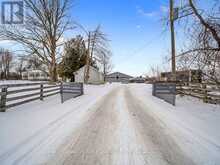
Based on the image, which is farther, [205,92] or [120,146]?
[205,92]

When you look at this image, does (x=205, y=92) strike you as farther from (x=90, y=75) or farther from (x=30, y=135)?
(x=90, y=75)

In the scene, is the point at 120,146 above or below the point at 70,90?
below

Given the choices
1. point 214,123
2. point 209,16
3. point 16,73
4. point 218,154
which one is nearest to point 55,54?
point 209,16

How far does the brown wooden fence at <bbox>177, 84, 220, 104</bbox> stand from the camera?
31.2ft

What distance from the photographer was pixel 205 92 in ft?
34.1

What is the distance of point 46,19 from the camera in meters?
22.8

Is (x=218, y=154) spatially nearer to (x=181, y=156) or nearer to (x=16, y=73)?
(x=181, y=156)

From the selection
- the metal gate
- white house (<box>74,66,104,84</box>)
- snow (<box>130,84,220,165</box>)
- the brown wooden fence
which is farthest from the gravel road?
white house (<box>74,66,104,84</box>)

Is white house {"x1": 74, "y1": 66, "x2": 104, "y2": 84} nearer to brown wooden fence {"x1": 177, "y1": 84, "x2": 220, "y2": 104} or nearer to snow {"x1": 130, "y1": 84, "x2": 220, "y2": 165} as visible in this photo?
brown wooden fence {"x1": 177, "y1": 84, "x2": 220, "y2": 104}

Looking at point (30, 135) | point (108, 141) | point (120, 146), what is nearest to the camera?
point (120, 146)

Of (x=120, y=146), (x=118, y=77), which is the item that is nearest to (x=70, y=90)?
(x=120, y=146)

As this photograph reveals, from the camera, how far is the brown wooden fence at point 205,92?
9.50 m

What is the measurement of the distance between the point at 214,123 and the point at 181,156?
3.02 meters

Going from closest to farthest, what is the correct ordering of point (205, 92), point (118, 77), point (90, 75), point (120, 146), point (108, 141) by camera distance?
1. point (120, 146)
2. point (108, 141)
3. point (205, 92)
4. point (90, 75)
5. point (118, 77)
